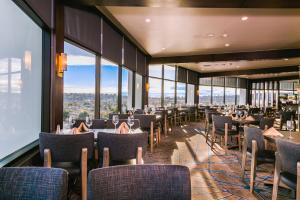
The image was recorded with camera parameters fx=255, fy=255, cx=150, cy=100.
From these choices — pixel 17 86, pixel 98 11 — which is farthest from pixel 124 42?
pixel 17 86

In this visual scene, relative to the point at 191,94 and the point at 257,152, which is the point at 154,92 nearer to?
the point at 191,94

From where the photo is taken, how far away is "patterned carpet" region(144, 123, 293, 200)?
360 cm

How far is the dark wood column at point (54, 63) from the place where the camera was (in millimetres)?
3705

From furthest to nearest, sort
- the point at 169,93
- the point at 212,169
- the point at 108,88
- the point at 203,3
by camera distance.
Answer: the point at 169,93 < the point at 108,88 < the point at 212,169 < the point at 203,3

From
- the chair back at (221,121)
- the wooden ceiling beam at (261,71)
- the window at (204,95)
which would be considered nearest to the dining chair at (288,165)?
the chair back at (221,121)

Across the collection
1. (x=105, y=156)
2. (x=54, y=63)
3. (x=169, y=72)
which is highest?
(x=169, y=72)

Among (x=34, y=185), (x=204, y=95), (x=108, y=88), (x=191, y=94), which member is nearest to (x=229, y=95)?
(x=204, y=95)

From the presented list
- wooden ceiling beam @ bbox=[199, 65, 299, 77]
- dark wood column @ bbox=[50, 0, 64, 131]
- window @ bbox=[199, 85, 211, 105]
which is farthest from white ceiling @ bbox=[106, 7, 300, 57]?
window @ bbox=[199, 85, 211, 105]

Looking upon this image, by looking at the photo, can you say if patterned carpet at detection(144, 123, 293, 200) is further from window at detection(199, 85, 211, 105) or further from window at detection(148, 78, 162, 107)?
window at detection(199, 85, 211, 105)

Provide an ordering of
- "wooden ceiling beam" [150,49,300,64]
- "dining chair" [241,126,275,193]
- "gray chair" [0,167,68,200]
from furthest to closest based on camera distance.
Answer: "wooden ceiling beam" [150,49,300,64] → "dining chair" [241,126,275,193] → "gray chair" [0,167,68,200]

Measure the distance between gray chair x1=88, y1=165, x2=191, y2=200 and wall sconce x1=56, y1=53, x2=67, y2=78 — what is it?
291 cm

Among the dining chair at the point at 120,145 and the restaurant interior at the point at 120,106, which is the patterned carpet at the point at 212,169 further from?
the dining chair at the point at 120,145

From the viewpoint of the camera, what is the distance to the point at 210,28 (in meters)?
6.61

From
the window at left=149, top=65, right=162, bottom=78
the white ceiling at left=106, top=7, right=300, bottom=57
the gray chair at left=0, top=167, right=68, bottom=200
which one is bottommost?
the gray chair at left=0, top=167, right=68, bottom=200
